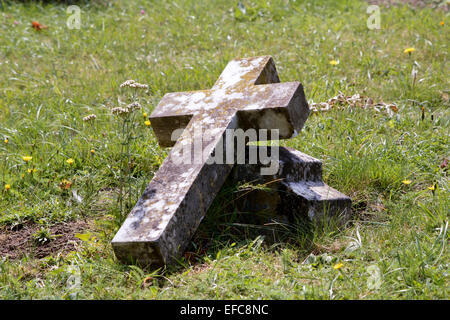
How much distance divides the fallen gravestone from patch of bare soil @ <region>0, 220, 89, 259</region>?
25.6 inches

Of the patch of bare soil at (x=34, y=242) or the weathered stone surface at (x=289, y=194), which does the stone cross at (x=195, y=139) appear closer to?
the weathered stone surface at (x=289, y=194)

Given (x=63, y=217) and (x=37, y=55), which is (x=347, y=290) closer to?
(x=63, y=217)

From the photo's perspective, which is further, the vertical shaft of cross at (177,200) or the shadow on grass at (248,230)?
the shadow on grass at (248,230)

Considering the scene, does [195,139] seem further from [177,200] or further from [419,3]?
[419,3]

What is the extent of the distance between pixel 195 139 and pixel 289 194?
0.66 metres

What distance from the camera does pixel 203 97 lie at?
3410 mm

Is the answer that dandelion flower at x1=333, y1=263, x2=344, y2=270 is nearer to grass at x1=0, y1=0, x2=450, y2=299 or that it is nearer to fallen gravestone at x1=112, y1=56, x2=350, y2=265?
grass at x1=0, y1=0, x2=450, y2=299

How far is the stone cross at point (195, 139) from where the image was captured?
104 inches

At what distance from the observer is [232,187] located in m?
3.19

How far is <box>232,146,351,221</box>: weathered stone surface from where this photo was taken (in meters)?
3.08

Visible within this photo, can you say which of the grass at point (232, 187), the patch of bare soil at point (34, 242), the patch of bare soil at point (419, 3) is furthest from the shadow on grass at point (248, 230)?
the patch of bare soil at point (419, 3)

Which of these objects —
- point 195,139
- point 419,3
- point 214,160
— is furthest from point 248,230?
point 419,3
